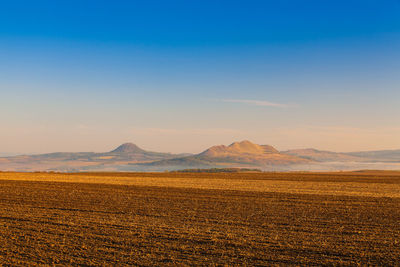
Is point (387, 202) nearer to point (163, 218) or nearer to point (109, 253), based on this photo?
point (163, 218)

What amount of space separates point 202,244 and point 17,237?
20.9 feet

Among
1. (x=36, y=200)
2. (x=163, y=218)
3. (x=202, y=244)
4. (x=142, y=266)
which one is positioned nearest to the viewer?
(x=142, y=266)

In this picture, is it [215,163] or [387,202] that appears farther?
[215,163]

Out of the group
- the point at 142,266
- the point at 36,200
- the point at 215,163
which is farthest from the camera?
the point at 215,163

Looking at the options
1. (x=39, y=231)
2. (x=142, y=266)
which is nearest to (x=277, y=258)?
(x=142, y=266)

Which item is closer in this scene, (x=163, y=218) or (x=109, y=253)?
(x=109, y=253)

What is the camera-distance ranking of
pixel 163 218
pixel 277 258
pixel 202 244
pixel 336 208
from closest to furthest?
1. pixel 277 258
2. pixel 202 244
3. pixel 163 218
4. pixel 336 208

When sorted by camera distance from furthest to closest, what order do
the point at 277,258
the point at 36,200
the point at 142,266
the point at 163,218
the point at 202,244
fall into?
1. the point at 36,200
2. the point at 163,218
3. the point at 202,244
4. the point at 277,258
5. the point at 142,266

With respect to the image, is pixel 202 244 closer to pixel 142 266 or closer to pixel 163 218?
pixel 142 266

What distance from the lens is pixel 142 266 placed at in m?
9.61

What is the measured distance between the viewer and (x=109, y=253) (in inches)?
419

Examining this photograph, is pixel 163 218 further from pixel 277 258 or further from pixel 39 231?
pixel 277 258

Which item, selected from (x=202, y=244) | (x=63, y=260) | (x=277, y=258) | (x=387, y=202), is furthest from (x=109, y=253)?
(x=387, y=202)

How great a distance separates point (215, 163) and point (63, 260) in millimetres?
174071
